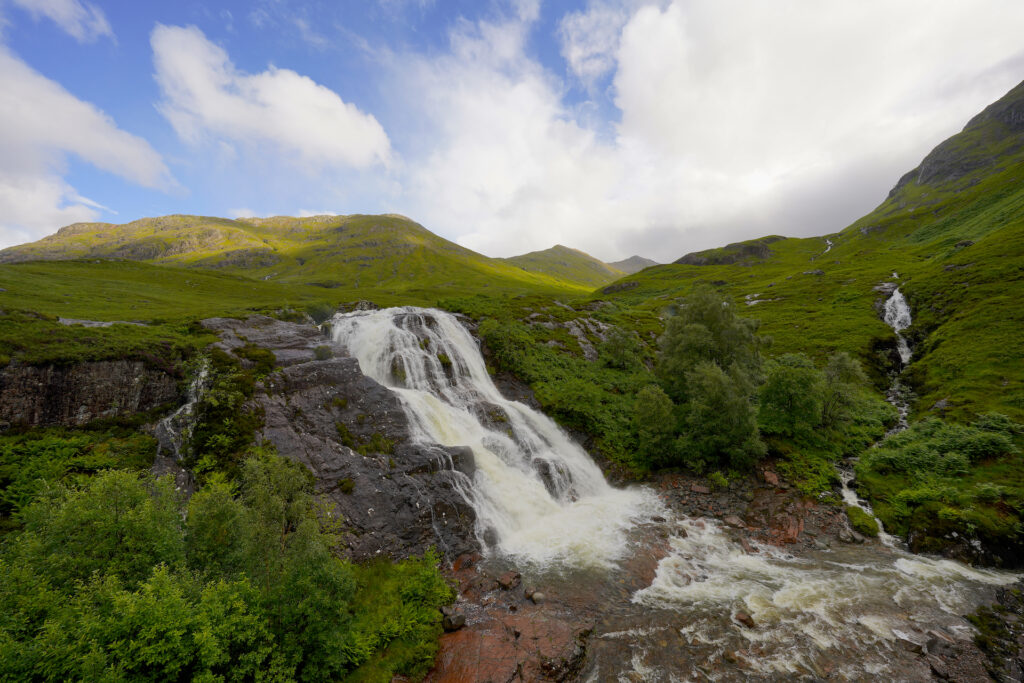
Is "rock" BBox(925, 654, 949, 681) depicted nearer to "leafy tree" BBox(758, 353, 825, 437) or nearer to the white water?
the white water

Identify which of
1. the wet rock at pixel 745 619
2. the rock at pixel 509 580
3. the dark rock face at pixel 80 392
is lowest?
the wet rock at pixel 745 619

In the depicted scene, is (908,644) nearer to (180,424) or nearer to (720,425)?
(720,425)

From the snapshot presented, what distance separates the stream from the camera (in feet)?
49.6

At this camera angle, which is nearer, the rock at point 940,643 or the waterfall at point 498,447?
the rock at point 940,643

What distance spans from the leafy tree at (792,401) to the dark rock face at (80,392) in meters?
46.4

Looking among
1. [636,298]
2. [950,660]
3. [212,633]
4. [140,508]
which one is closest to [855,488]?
[950,660]

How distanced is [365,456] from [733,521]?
84.3 feet

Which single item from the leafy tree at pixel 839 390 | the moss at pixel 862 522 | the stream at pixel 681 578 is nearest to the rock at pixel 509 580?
the stream at pixel 681 578

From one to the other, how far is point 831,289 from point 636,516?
84.6 m

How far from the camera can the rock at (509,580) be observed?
1991 cm

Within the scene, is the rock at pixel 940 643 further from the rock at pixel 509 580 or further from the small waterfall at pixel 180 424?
the small waterfall at pixel 180 424

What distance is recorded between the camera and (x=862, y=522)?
23594mm

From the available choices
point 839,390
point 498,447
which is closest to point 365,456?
point 498,447

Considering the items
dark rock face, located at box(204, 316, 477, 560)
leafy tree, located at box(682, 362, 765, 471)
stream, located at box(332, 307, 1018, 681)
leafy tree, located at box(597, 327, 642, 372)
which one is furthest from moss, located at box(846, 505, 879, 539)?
leafy tree, located at box(597, 327, 642, 372)
